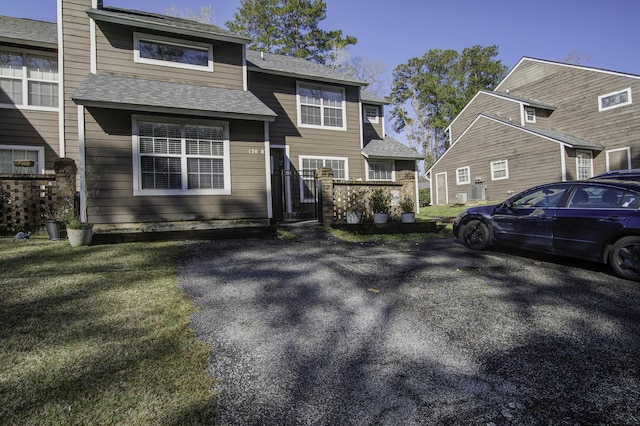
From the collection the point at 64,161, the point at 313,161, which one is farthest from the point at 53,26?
the point at 313,161

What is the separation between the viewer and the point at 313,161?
13.2 meters

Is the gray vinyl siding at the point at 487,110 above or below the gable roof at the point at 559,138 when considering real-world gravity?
above

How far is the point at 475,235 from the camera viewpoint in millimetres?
7117

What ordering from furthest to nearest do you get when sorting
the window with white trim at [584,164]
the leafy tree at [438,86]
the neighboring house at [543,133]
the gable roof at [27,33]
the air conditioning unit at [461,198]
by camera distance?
1. the leafy tree at [438,86]
2. the air conditioning unit at [461,198]
3. the window with white trim at [584,164]
4. the neighboring house at [543,133]
5. the gable roof at [27,33]

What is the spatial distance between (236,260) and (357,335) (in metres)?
3.53

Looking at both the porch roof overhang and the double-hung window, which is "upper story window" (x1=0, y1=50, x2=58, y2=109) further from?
the double-hung window

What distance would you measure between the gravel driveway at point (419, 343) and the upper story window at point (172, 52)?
722 centimetres

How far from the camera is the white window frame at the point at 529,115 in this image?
20.0 m

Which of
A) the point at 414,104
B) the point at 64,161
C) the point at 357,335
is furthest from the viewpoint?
the point at 414,104

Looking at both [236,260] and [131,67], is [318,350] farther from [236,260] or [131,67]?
[131,67]

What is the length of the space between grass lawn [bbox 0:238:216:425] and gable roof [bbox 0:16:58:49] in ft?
28.6

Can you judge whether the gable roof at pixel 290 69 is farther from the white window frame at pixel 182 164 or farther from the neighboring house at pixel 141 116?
the white window frame at pixel 182 164

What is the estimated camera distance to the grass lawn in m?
2.06

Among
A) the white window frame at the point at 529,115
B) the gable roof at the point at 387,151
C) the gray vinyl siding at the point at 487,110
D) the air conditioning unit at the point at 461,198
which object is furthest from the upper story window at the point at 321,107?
the white window frame at the point at 529,115
